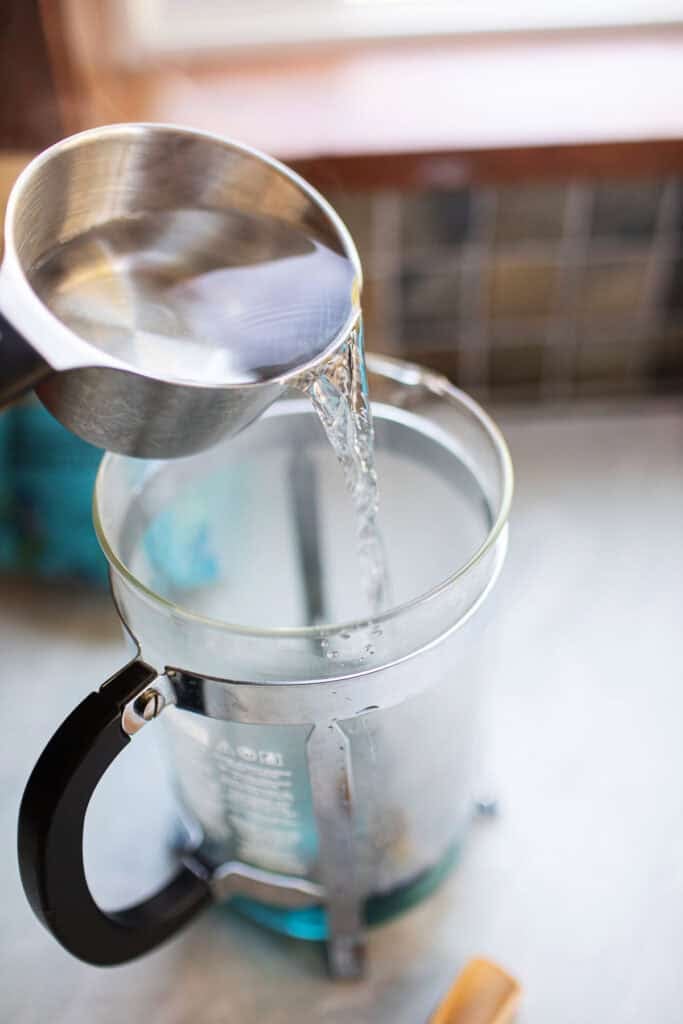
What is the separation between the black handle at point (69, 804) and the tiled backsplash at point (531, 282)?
0.40m

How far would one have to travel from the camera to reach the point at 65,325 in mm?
372

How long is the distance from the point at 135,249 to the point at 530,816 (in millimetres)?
348

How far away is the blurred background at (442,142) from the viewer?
636mm

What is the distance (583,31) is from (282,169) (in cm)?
39

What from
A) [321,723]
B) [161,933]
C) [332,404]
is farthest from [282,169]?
[161,933]

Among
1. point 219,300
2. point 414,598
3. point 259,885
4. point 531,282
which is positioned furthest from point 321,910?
point 531,282

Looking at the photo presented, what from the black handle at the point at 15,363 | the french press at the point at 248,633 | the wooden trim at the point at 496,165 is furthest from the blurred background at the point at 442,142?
the black handle at the point at 15,363

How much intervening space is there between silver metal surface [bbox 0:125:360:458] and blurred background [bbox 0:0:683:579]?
0.21m

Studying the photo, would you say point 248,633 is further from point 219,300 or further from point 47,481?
point 47,481

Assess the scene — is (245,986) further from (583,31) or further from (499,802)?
(583,31)

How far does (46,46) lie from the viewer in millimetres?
608

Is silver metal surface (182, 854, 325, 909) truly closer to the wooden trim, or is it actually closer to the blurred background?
the blurred background

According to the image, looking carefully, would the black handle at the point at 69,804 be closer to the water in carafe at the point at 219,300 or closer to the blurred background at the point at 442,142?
the water in carafe at the point at 219,300

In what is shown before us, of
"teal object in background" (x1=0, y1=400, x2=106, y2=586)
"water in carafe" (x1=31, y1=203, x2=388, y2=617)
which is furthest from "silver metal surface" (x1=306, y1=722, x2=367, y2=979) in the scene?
"teal object in background" (x1=0, y1=400, x2=106, y2=586)
